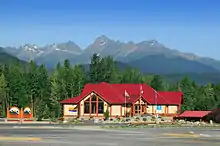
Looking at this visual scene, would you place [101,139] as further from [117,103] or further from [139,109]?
[139,109]

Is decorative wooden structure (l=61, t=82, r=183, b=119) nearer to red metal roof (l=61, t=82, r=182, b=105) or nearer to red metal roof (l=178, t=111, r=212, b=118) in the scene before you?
red metal roof (l=61, t=82, r=182, b=105)

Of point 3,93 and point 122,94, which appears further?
point 3,93

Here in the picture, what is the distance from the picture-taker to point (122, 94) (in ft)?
320

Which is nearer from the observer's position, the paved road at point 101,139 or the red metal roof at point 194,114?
the paved road at point 101,139

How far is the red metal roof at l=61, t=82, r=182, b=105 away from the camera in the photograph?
94.1 metres

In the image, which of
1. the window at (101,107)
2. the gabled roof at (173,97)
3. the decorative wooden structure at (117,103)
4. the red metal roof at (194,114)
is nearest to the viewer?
the red metal roof at (194,114)

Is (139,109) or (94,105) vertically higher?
(94,105)

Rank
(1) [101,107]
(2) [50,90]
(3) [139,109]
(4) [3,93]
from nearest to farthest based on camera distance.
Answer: (1) [101,107], (3) [139,109], (4) [3,93], (2) [50,90]

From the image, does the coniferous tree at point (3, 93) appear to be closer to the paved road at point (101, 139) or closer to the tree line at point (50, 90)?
the tree line at point (50, 90)

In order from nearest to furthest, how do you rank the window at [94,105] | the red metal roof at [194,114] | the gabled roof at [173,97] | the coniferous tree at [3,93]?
1. the red metal roof at [194,114]
2. the window at [94,105]
3. the gabled roof at [173,97]
4. the coniferous tree at [3,93]

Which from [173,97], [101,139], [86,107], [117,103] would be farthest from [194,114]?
[101,139]

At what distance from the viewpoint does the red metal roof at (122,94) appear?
94.1m

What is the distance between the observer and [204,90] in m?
126

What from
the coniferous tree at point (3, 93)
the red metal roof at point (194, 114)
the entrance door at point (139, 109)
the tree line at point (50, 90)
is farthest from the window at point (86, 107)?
the coniferous tree at point (3, 93)
